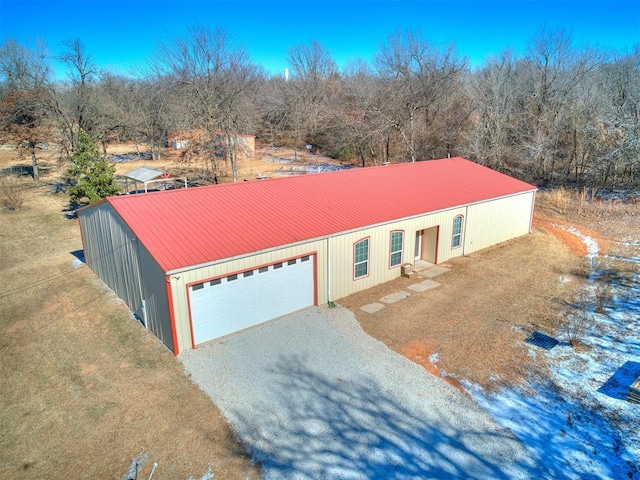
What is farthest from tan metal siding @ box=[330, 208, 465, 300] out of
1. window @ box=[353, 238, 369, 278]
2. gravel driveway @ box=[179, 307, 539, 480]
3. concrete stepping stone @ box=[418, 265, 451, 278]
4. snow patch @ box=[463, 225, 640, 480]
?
snow patch @ box=[463, 225, 640, 480]

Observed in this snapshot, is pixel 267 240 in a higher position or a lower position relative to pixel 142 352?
higher

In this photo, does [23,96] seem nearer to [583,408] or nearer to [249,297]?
[249,297]

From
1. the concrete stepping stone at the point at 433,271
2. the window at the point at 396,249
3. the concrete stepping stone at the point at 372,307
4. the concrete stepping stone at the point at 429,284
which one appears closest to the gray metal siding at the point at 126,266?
the concrete stepping stone at the point at 372,307

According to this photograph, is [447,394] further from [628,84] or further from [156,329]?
[628,84]

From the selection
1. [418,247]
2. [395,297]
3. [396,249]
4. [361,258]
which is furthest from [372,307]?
[418,247]

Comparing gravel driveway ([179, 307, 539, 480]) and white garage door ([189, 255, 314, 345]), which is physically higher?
Answer: white garage door ([189, 255, 314, 345])

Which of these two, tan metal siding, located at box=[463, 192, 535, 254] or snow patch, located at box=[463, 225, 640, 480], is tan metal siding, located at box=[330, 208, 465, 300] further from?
snow patch, located at box=[463, 225, 640, 480]
